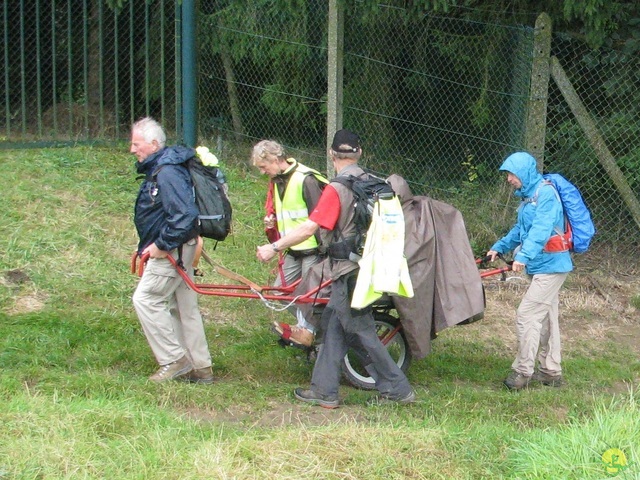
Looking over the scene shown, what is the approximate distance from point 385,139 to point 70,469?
5885 mm

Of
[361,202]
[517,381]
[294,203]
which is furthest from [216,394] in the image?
[517,381]

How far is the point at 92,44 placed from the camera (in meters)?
11.3

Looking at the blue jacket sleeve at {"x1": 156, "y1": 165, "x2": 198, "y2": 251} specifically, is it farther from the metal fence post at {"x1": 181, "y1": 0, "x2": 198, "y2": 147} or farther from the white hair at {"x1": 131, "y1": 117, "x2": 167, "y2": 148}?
the metal fence post at {"x1": 181, "y1": 0, "x2": 198, "y2": 147}

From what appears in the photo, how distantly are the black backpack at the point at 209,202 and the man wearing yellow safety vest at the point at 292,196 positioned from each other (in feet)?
1.42

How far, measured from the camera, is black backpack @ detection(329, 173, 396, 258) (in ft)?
20.6

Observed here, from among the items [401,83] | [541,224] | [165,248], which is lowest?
[165,248]

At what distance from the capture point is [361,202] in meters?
6.29

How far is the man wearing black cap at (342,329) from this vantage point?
6355 millimetres

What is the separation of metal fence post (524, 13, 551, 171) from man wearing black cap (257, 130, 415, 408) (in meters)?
3.23

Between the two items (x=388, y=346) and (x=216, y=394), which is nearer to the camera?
(x=216, y=394)

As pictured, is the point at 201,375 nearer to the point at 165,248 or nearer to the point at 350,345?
the point at 165,248

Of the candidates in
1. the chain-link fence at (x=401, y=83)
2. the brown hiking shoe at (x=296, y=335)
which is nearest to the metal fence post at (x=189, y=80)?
the chain-link fence at (x=401, y=83)

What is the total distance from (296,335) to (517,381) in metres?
1.65

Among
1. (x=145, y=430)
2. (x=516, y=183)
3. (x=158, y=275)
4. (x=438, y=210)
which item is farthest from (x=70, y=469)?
(x=516, y=183)
